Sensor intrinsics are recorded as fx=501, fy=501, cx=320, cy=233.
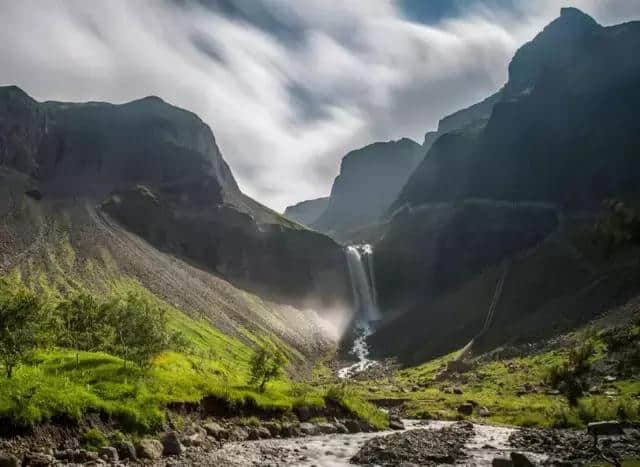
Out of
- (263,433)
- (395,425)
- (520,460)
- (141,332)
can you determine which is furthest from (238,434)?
(395,425)

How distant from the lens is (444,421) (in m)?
61.9

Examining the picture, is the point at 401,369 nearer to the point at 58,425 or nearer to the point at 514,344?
the point at 514,344

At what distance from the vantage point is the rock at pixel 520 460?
2658 centimetres

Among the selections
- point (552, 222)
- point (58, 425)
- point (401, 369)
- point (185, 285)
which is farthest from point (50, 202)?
point (552, 222)

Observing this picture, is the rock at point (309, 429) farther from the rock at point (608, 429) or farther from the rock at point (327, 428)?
the rock at point (608, 429)

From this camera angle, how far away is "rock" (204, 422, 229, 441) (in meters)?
36.4

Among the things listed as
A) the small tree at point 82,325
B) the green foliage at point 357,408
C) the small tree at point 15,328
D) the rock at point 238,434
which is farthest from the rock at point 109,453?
the green foliage at point 357,408

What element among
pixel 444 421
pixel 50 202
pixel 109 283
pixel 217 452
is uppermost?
pixel 50 202

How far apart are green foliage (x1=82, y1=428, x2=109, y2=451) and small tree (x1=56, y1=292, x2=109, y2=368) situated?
22.5 metres

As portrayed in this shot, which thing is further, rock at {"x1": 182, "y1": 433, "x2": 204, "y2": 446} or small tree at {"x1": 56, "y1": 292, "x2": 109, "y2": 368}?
small tree at {"x1": 56, "y1": 292, "x2": 109, "y2": 368}

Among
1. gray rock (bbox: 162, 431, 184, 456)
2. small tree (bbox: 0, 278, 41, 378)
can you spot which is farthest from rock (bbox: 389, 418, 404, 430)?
small tree (bbox: 0, 278, 41, 378)

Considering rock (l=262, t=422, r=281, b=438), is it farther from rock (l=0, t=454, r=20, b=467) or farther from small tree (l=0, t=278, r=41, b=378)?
rock (l=0, t=454, r=20, b=467)

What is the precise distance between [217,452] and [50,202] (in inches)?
6034

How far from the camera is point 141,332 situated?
41.6 meters
